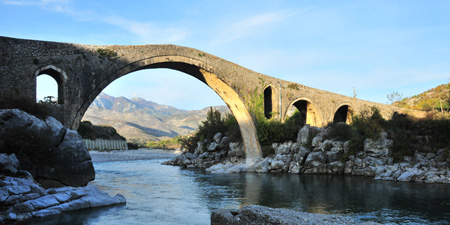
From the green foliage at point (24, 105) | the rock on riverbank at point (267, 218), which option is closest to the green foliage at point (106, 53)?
the green foliage at point (24, 105)

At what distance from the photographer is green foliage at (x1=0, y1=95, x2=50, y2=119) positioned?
14586mm

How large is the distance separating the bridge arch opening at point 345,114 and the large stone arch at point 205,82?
44.3 ft

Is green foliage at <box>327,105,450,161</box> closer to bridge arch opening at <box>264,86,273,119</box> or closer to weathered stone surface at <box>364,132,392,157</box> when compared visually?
weathered stone surface at <box>364,132,392,157</box>

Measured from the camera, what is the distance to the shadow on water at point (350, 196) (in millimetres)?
10914

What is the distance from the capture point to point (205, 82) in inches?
1029

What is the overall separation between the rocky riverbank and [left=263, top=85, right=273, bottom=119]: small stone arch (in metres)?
3.10

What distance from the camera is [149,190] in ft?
52.3

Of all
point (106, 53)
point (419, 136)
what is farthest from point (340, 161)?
point (106, 53)

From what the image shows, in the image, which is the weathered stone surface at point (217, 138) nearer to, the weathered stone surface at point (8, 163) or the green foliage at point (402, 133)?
the green foliage at point (402, 133)

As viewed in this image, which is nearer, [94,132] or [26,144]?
[26,144]

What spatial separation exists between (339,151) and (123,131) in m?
129

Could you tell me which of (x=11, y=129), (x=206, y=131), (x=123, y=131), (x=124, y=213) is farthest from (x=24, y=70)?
(x=123, y=131)

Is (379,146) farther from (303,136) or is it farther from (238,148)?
(238,148)

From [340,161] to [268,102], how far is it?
816cm
